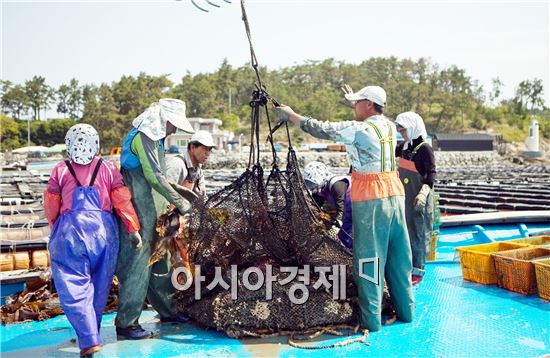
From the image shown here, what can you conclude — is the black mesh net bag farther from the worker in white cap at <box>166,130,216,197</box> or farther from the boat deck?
the worker in white cap at <box>166,130,216,197</box>

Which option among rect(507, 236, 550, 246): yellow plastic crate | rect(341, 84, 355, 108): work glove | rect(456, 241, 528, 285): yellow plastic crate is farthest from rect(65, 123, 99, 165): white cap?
rect(507, 236, 550, 246): yellow plastic crate

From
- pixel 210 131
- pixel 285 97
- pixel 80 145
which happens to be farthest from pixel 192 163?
pixel 285 97

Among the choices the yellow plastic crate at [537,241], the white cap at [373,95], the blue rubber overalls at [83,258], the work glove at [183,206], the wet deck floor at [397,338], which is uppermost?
the white cap at [373,95]

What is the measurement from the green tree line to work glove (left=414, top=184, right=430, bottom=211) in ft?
172

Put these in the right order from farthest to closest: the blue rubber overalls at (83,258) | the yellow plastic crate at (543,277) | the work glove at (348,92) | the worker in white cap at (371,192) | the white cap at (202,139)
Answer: the white cap at (202,139), the yellow plastic crate at (543,277), the work glove at (348,92), the worker in white cap at (371,192), the blue rubber overalls at (83,258)

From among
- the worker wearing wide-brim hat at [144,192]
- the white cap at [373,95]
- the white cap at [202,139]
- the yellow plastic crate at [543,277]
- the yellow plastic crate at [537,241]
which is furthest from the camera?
the yellow plastic crate at [537,241]

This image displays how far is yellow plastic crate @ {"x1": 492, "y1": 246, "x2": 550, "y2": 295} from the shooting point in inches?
181

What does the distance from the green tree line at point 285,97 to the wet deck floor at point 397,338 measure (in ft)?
173

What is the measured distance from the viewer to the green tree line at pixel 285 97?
58.2m

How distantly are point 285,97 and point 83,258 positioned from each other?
69537mm

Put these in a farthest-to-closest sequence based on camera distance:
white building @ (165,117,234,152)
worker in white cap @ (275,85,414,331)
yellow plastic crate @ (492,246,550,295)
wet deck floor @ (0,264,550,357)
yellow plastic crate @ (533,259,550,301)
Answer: white building @ (165,117,234,152)
yellow plastic crate @ (492,246,550,295)
yellow plastic crate @ (533,259,550,301)
worker in white cap @ (275,85,414,331)
wet deck floor @ (0,264,550,357)

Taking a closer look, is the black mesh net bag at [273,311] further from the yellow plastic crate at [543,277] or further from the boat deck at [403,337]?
the yellow plastic crate at [543,277]

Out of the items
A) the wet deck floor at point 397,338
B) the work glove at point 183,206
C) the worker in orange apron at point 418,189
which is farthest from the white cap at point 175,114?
the worker in orange apron at point 418,189

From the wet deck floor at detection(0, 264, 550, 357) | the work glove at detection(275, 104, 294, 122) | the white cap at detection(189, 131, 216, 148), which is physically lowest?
the wet deck floor at detection(0, 264, 550, 357)
